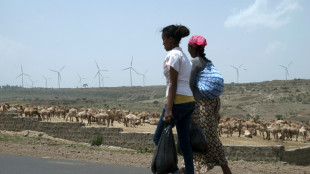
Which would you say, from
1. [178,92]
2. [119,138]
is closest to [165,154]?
[178,92]

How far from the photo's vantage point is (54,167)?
8945 millimetres

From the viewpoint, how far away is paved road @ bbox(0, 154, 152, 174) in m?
8.46

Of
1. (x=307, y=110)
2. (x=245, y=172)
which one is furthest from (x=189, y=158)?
(x=307, y=110)

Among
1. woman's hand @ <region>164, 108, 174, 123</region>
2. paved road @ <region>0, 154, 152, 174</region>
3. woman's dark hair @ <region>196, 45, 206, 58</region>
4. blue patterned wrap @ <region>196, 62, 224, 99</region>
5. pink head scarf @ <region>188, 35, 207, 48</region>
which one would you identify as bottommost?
paved road @ <region>0, 154, 152, 174</region>

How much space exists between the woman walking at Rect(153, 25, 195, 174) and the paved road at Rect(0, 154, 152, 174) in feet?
7.70

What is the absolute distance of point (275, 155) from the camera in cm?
1440

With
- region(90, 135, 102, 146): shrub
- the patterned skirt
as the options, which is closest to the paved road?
the patterned skirt

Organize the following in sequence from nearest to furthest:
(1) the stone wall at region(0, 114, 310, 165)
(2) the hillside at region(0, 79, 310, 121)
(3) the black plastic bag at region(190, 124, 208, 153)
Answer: (3) the black plastic bag at region(190, 124, 208, 153) < (1) the stone wall at region(0, 114, 310, 165) < (2) the hillside at region(0, 79, 310, 121)

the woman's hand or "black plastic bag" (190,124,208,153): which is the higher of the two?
the woman's hand

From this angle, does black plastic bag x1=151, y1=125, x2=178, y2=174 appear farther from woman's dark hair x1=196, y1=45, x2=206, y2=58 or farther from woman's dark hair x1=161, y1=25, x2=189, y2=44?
woman's dark hair x1=196, y1=45, x2=206, y2=58

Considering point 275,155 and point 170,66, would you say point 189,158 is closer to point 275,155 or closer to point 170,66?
point 170,66

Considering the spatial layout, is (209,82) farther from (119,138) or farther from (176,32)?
(119,138)

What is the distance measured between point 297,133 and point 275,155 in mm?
15785

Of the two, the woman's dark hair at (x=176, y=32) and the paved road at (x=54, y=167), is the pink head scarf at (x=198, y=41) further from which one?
the paved road at (x=54, y=167)
